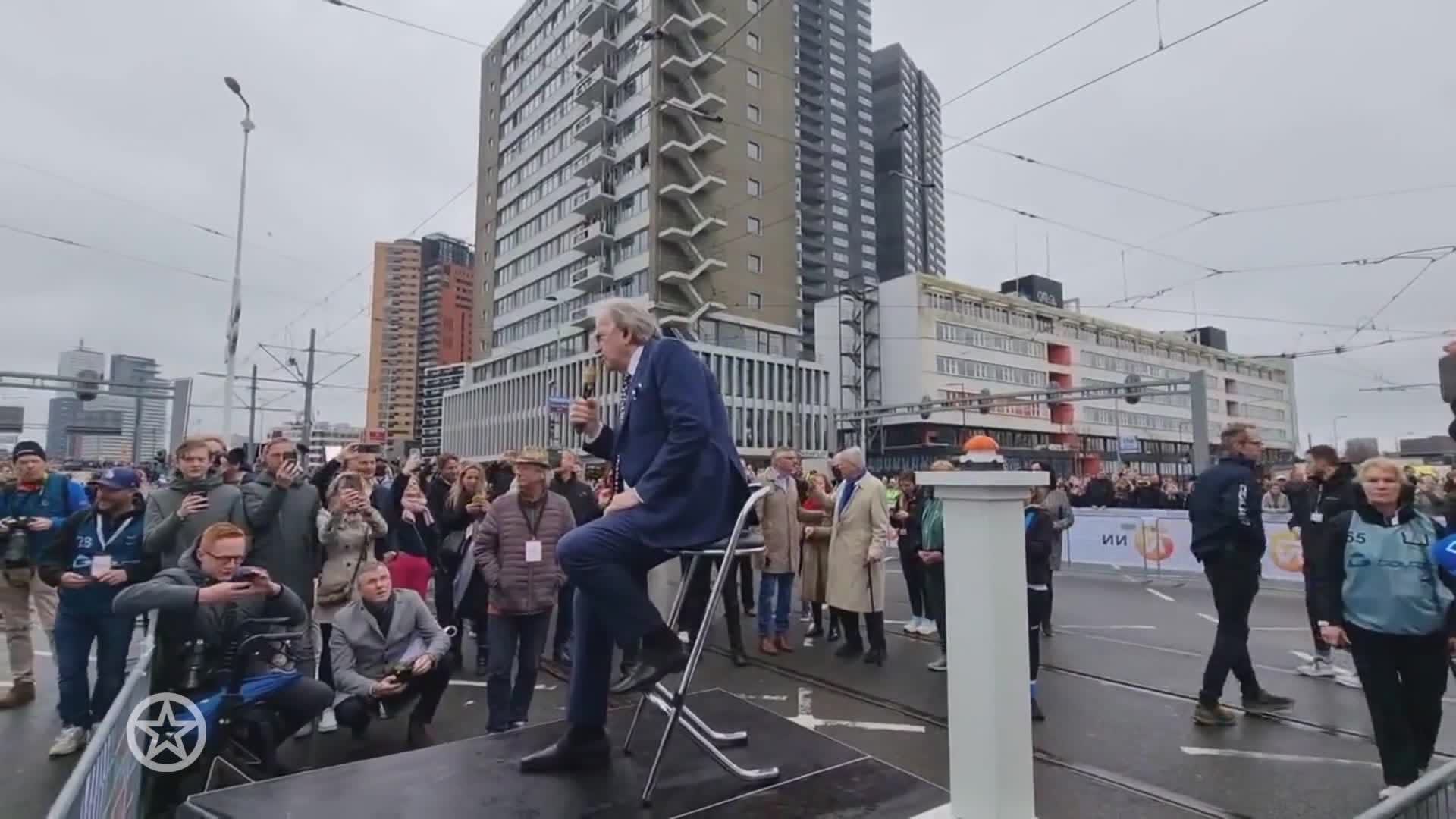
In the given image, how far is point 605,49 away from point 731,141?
10.6 meters

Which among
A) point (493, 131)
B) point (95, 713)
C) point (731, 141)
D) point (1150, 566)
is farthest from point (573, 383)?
point (95, 713)

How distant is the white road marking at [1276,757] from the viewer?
4484 millimetres

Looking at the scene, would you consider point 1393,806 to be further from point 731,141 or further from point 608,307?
point 731,141

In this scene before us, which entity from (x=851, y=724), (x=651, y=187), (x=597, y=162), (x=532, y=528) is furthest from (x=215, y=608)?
(x=597, y=162)

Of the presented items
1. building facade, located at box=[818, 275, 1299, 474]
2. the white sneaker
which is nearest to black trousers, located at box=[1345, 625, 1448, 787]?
the white sneaker

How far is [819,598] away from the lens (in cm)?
844

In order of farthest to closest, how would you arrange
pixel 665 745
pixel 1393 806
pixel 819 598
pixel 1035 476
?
pixel 819 598 → pixel 665 745 → pixel 1035 476 → pixel 1393 806

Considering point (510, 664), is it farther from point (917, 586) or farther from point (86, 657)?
point (917, 586)

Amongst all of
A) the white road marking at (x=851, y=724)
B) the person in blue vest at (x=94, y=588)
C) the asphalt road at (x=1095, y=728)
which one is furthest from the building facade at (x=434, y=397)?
the white road marking at (x=851, y=724)

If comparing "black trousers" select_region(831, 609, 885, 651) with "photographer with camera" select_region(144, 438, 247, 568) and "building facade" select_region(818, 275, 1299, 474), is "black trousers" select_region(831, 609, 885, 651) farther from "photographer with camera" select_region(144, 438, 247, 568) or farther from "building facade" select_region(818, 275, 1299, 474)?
"building facade" select_region(818, 275, 1299, 474)

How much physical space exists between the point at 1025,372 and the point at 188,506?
7089 cm

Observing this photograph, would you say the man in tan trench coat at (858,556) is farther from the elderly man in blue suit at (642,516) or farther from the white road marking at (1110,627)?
the elderly man in blue suit at (642,516)

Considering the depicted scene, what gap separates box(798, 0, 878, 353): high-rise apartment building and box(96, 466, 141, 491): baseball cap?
8551 centimetres

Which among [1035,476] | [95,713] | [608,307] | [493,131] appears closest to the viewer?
[1035,476]
